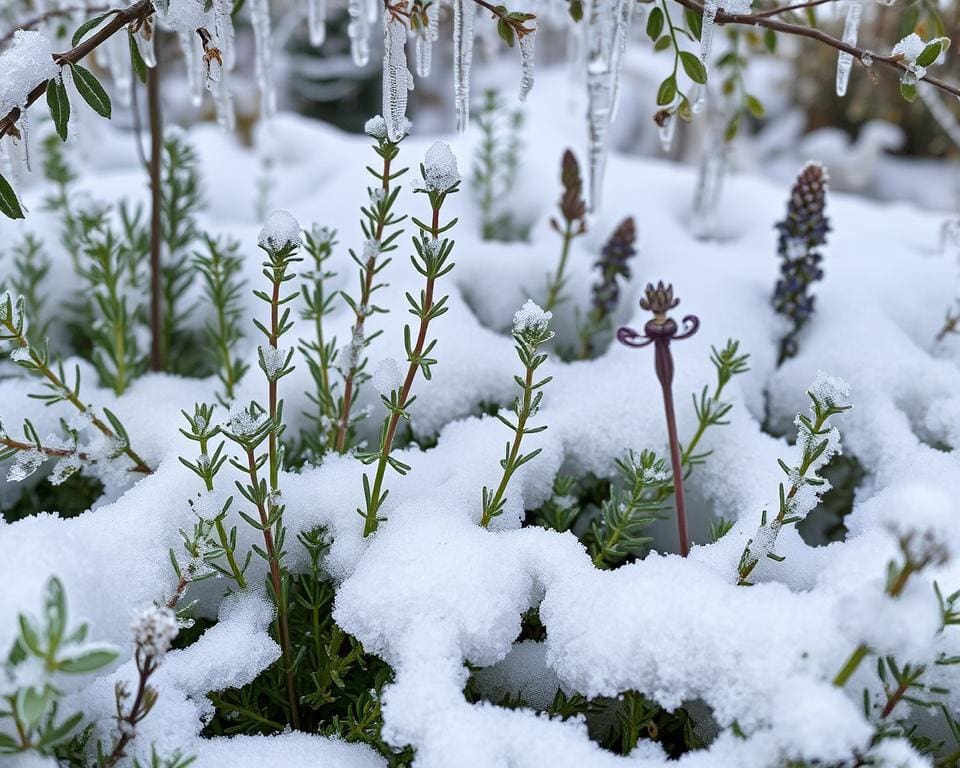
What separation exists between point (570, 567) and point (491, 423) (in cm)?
31

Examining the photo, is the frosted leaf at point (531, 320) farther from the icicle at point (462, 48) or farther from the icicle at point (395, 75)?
the icicle at point (462, 48)

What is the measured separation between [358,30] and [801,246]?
85 cm

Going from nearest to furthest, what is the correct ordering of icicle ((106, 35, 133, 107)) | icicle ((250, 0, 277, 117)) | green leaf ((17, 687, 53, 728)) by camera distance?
green leaf ((17, 687, 53, 728))
icicle ((250, 0, 277, 117))
icicle ((106, 35, 133, 107))

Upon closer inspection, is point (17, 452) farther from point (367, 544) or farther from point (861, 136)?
point (861, 136)

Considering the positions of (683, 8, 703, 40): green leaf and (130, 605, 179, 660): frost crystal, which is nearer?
(130, 605, 179, 660): frost crystal

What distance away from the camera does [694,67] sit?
1026mm

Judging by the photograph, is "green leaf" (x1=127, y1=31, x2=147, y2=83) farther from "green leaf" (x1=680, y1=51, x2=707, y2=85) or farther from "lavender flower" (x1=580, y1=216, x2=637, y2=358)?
"lavender flower" (x1=580, y1=216, x2=637, y2=358)

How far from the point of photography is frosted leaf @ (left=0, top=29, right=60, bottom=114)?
2.96ft

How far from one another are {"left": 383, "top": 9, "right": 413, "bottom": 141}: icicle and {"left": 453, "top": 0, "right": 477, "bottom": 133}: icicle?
5.4 inches

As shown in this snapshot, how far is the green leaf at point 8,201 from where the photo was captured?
91 cm

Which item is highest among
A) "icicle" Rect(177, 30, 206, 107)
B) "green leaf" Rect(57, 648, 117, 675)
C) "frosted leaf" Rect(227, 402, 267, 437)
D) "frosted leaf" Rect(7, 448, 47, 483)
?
"icicle" Rect(177, 30, 206, 107)

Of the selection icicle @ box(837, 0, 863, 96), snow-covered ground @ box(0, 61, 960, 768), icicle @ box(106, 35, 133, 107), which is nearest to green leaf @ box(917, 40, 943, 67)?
icicle @ box(837, 0, 863, 96)

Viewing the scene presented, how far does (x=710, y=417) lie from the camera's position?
109 cm

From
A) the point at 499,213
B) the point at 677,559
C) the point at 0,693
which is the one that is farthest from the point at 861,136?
the point at 0,693
